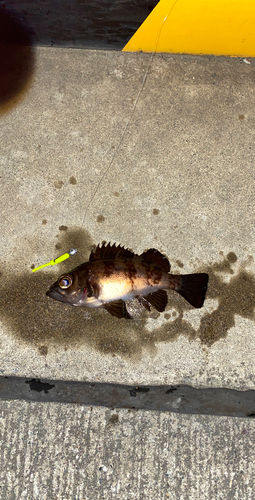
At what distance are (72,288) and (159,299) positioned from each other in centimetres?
99

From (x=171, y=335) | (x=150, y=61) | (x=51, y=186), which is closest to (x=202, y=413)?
(x=171, y=335)

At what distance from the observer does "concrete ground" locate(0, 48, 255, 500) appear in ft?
10.3

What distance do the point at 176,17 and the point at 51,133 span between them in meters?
2.00

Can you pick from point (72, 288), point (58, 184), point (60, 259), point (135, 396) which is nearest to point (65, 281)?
point (72, 288)

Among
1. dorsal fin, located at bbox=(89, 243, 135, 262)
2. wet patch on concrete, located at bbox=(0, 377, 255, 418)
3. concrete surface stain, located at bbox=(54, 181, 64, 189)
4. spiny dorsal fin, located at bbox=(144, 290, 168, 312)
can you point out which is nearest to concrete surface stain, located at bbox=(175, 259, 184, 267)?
spiny dorsal fin, located at bbox=(144, 290, 168, 312)

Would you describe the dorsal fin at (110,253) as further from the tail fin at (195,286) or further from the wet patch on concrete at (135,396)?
the wet patch on concrete at (135,396)

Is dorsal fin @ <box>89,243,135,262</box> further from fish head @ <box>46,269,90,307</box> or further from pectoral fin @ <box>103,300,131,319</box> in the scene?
pectoral fin @ <box>103,300,131,319</box>

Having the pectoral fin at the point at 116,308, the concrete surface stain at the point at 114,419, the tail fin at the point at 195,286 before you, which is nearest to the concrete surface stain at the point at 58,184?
the pectoral fin at the point at 116,308

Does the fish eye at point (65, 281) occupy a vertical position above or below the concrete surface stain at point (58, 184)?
below

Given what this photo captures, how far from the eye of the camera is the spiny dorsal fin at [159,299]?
3318 millimetres

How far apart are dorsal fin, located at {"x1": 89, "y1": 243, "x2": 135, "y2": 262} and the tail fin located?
653mm

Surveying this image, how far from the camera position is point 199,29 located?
141 inches

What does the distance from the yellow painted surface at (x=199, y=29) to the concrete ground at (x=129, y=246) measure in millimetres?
159

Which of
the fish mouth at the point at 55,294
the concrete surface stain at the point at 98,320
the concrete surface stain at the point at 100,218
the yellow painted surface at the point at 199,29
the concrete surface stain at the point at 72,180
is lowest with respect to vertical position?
the concrete surface stain at the point at 98,320
